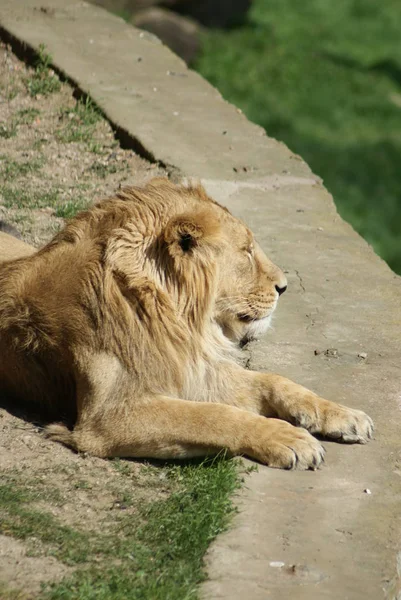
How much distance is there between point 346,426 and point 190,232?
3.36 feet

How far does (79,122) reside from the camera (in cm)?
801

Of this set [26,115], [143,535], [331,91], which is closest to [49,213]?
[26,115]

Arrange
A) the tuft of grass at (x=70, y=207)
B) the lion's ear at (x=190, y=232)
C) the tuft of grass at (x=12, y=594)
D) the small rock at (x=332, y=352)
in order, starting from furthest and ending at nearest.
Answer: the tuft of grass at (x=70, y=207) → the small rock at (x=332, y=352) → the lion's ear at (x=190, y=232) → the tuft of grass at (x=12, y=594)

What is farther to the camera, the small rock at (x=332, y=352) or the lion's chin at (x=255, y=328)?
Result: the small rock at (x=332, y=352)

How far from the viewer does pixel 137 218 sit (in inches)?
175

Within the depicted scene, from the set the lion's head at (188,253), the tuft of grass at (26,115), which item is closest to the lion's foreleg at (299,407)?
the lion's head at (188,253)

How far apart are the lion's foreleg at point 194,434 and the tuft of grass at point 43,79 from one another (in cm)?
461

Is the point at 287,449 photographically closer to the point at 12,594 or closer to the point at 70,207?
the point at 12,594

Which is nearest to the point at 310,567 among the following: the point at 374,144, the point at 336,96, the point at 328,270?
the point at 328,270

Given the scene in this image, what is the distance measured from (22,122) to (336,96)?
26.1ft

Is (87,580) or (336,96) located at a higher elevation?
(87,580)

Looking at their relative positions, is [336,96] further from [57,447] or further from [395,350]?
[57,447]

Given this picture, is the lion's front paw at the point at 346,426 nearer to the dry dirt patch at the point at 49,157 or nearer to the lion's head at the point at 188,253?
the lion's head at the point at 188,253

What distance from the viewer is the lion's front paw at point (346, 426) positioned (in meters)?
4.45
